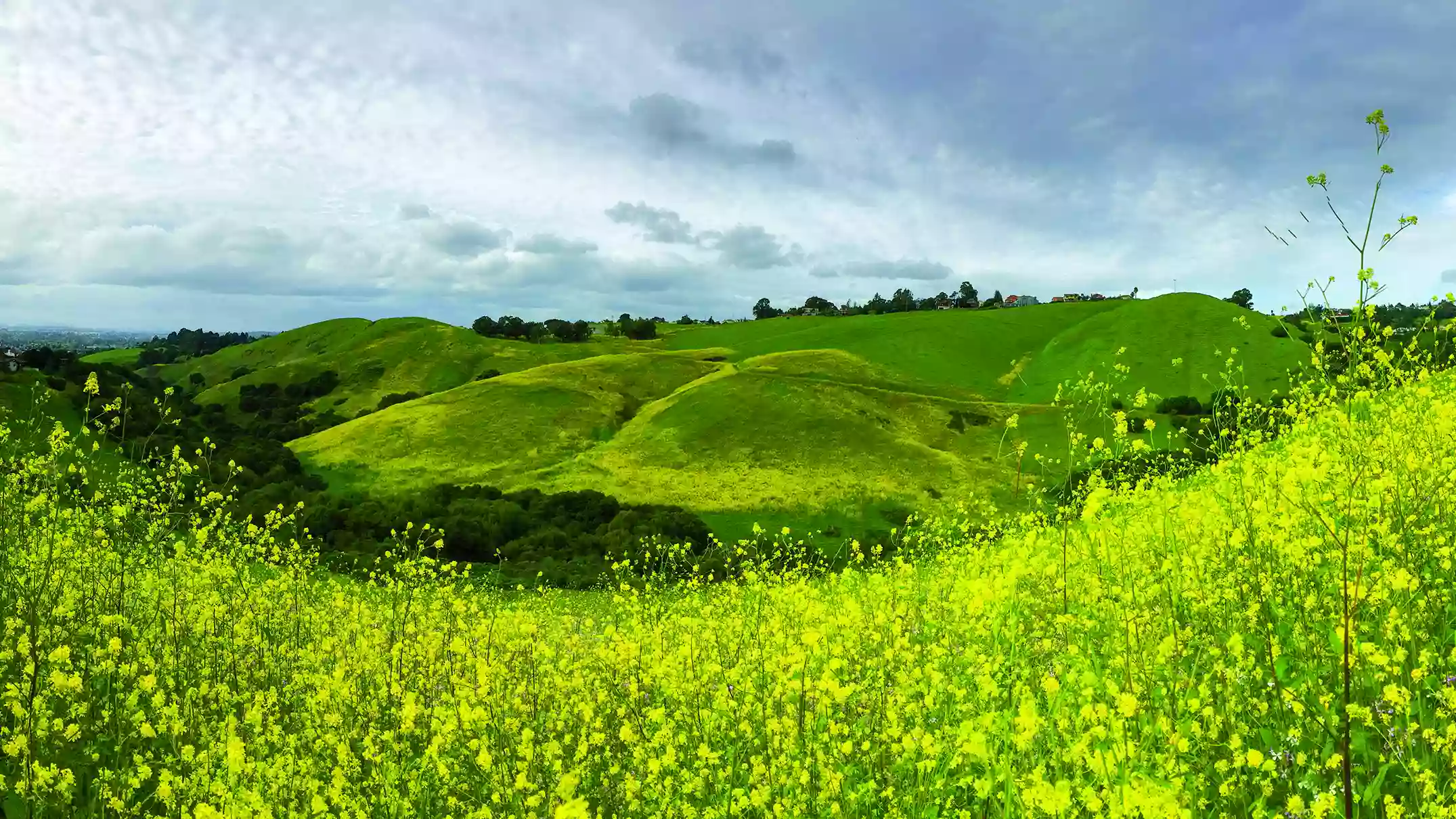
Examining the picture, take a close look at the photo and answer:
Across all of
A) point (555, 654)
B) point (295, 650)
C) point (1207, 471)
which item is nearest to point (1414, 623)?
point (555, 654)

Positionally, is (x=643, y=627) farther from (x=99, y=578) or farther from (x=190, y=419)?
(x=190, y=419)

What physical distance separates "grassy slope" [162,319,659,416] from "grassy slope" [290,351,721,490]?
29451 millimetres

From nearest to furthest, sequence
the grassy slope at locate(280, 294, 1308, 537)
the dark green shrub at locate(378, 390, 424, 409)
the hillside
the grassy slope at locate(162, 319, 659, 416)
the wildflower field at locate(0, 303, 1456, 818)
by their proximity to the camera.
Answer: the wildflower field at locate(0, 303, 1456, 818) < the grassy slope at locate(280, 294, 1308, 537) < the hillside < the dark green shrub at locate(378, 390, 424, 409) < the grassy slope at locate(162, 319, 659, 416)

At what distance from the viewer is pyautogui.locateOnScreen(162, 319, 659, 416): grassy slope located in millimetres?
103062

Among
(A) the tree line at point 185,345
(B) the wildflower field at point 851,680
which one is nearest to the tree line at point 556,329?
(A) the tree line at point 185,345

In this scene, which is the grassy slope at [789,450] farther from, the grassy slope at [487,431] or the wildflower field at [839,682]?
the wildflower field at [839,682]

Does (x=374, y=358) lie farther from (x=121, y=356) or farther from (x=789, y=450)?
(x=121, y=356)

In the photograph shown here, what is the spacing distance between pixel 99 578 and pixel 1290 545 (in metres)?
12.4

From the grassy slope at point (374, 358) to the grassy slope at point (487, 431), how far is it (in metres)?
29.5

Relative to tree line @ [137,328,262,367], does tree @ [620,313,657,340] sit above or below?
above

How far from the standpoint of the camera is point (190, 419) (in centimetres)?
7050

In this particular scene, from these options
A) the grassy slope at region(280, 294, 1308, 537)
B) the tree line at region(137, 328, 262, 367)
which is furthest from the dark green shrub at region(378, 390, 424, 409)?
the tree line at region(137, 328, 262, 367)

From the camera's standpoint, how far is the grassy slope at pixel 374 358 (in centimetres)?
10306

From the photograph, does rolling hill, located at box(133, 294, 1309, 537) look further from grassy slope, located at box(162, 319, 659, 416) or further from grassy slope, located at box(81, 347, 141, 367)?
grassy slope, located at box(81, 347, 141, 367)
